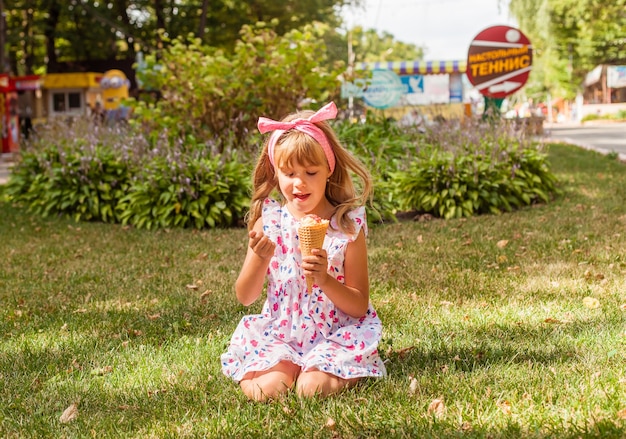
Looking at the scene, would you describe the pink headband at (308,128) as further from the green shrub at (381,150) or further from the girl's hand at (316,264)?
the green shrub at (381,150)

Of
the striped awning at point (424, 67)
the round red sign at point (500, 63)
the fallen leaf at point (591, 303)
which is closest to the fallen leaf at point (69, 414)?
A: the fallen leaf at point (591, 303)

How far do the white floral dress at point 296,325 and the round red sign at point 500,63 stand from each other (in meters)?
9.80

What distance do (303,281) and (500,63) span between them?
33.5 feet

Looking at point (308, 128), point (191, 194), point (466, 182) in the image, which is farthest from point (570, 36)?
point (308, 128)

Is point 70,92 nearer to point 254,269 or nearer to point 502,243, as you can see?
point 502,243

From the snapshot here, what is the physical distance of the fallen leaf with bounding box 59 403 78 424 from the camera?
11.0 ft

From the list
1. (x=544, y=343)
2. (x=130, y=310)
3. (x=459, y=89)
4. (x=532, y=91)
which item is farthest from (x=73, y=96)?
(x=532, y=91)

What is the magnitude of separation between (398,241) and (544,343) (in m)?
3.44

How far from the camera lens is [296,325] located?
3727 millimetres

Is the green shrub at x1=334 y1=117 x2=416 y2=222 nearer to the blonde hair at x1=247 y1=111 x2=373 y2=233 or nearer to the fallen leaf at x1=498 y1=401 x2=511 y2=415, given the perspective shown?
the blonde hair at x1=247 y1=111 x2=373 y2=233

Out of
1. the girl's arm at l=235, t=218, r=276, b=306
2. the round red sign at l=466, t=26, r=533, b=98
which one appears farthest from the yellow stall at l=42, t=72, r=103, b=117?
the girl's arm at l=235, t=218, r=276, b=306

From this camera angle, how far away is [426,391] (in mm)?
3416

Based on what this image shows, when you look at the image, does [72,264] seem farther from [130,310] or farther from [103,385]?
[103,385]

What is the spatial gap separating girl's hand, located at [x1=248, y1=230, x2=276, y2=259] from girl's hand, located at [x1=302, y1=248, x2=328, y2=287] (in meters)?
0.21
